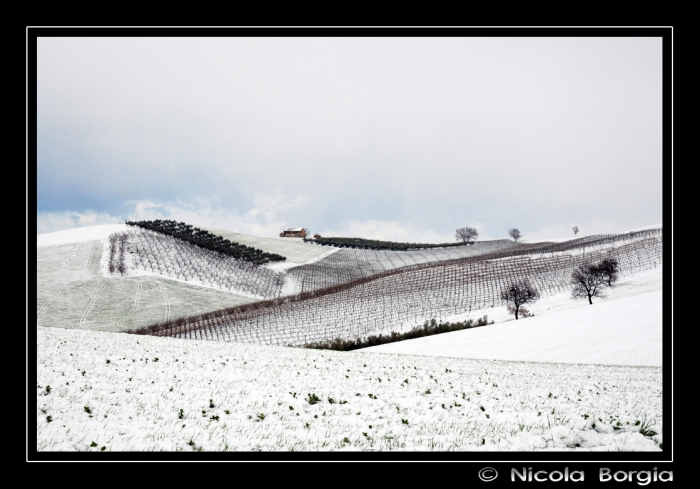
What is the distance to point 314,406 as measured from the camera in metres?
10.2

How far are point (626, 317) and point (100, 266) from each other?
205ft

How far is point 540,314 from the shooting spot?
121ft

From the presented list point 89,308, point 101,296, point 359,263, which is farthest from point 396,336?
point 359,263

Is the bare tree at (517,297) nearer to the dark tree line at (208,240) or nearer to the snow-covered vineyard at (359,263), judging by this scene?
the snow-covered vineyard at (359,263)

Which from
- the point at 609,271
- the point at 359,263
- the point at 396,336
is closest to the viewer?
the point at 396,336

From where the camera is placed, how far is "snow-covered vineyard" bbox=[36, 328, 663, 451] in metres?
7.88

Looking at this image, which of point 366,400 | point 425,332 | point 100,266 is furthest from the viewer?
point 100,266

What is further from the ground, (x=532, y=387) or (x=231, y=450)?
(x=231, y=450)

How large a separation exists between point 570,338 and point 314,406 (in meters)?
24.6

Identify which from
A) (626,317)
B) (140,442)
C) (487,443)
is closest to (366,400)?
(487,443)

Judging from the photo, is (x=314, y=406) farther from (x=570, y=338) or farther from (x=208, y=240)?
(x=208, y=240)

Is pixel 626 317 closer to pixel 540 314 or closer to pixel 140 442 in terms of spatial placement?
pixel 540 314

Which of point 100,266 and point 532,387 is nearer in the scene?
point 532,387
